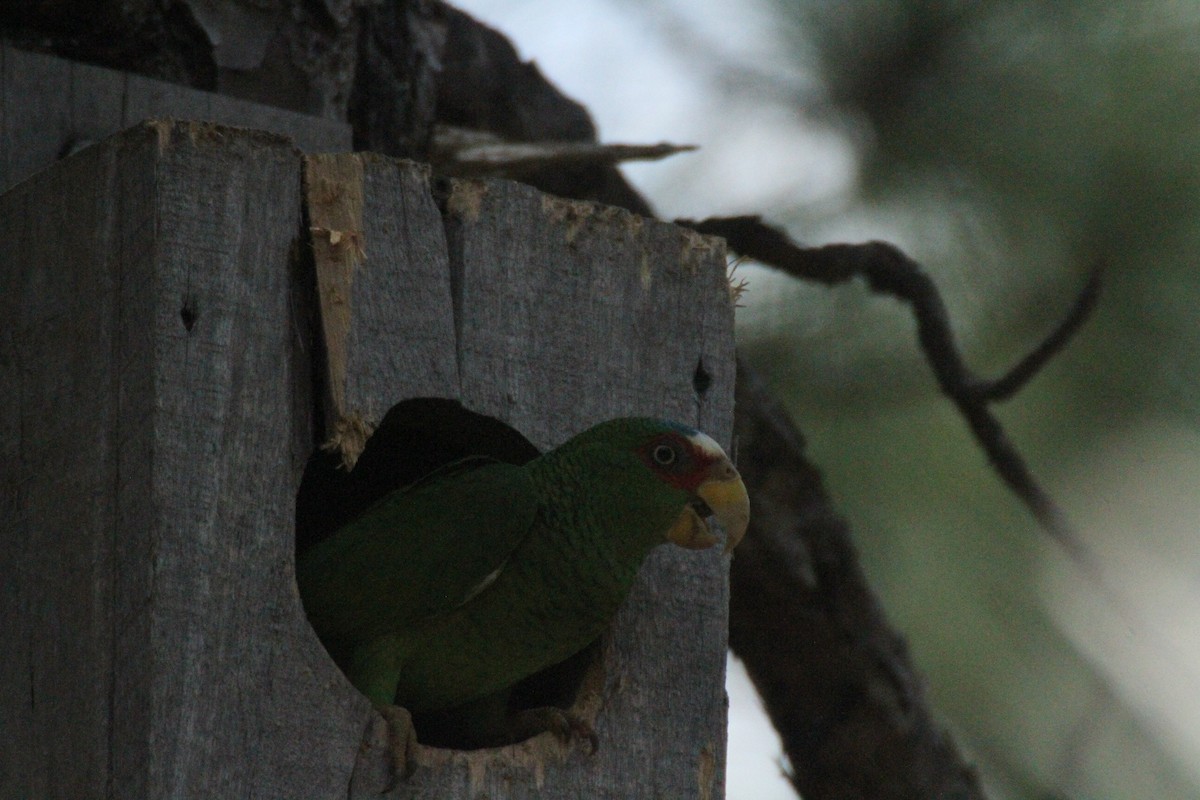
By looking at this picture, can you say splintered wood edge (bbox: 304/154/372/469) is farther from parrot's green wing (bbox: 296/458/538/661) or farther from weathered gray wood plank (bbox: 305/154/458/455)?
parrot's green wing (bbox: 296/458/538/661)

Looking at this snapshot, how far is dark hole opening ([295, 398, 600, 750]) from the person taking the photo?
119 inches

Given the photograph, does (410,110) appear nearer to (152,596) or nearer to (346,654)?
(346,654)

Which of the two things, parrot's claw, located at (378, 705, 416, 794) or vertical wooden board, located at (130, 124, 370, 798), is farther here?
parrot's claw, located at (378, 705, 416, 794)

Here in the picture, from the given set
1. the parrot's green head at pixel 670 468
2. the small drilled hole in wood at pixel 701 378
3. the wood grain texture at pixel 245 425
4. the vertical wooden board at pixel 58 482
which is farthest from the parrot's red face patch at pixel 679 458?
the vertical wooden board at pixel 58 482

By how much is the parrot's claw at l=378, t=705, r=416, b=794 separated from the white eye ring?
0.64 metres

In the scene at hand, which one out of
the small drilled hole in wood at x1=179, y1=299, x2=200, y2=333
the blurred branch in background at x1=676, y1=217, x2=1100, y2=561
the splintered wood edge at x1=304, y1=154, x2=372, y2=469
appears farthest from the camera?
the blurred branch in background at x1=676, y1=217, x2=1100, y2=561

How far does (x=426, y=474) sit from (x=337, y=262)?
2.25 feet

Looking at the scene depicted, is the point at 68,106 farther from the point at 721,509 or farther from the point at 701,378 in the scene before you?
the point at 721,509

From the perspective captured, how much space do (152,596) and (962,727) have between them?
337 cm

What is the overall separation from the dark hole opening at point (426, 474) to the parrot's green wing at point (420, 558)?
0.49ft

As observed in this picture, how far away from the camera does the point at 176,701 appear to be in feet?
7.63

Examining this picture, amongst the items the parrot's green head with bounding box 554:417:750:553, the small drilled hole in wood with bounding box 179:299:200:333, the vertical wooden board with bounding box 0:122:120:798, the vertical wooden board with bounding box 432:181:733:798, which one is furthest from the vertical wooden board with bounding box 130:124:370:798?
the parrot's green head with bounding box 554:417:750:553

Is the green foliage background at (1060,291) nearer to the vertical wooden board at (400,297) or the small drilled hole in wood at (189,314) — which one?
the vertical wooden board at (400,297)

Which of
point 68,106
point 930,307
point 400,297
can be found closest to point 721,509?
point 400,297
